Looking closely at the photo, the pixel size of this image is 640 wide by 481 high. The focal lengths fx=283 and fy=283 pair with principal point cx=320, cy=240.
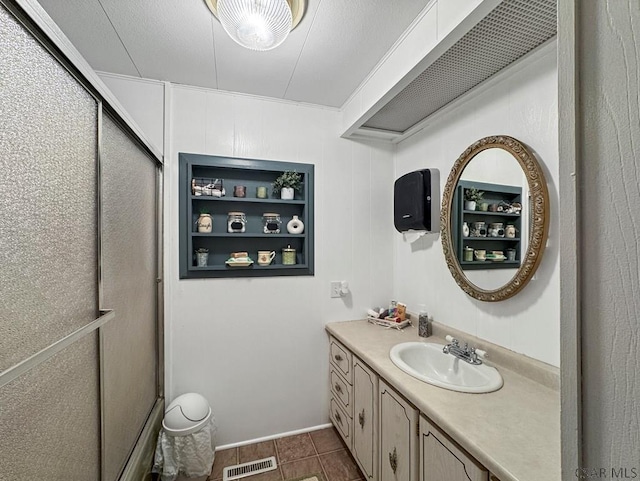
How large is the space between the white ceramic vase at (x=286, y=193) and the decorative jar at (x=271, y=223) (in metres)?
0.14

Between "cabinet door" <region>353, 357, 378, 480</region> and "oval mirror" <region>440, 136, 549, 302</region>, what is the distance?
2.38 feet

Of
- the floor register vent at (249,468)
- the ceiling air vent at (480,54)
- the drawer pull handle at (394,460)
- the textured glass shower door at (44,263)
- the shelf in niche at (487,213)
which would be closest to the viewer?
the textured glass shower door at (44,263)

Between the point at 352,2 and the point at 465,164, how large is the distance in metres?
0.97

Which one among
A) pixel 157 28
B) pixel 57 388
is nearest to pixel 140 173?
pixel 157 28

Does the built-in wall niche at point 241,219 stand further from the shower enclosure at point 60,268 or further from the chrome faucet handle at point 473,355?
the chrome faucet handle at point 473,355

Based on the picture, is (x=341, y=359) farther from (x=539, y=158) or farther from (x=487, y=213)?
(x=539, y=158)

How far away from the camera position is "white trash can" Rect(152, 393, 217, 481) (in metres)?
1.50

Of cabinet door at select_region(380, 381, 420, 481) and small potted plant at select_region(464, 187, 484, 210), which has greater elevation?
small potted plant at select_region(464, 187, 484, 210)

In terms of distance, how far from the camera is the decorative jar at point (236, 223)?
1895 mm

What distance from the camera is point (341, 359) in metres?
1.86

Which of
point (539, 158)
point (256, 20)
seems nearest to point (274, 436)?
point (539, 158)

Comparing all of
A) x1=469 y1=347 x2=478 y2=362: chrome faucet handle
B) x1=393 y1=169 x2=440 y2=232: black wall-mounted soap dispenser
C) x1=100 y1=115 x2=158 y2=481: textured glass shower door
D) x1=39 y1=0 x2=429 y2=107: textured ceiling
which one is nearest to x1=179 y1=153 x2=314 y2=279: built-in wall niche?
x1=100 y1=115 x2=158 y2=481: textured glass shower door

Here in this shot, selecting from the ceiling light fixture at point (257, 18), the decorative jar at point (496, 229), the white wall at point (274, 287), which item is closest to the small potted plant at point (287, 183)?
the white wall at point (274, 287)

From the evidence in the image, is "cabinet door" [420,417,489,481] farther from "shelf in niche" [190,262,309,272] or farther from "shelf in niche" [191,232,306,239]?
"shelf in niche" [191,232,306,239]
